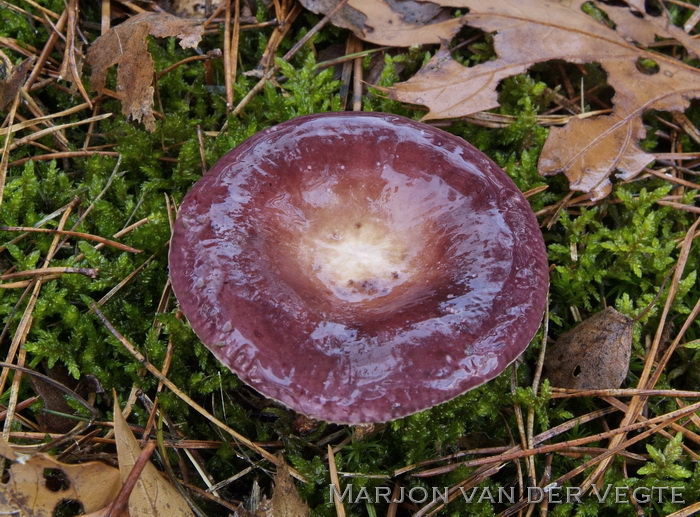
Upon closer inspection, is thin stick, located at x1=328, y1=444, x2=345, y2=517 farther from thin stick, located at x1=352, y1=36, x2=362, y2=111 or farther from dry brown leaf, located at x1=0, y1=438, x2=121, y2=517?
thin stick, located at x1=352, y1=36, x2=362, y2=111

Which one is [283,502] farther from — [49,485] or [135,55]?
[135,55]

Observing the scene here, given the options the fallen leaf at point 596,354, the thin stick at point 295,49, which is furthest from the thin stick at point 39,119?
the fallen leaf at point 596,354

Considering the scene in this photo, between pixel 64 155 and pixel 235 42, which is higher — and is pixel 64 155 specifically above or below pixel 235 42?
below

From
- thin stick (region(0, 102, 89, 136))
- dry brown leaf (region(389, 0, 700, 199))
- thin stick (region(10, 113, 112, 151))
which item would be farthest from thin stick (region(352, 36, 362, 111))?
thin stick (region(0, 102, 89, 136))

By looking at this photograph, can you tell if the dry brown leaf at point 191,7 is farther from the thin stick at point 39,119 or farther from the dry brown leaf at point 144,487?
the dry brown leaf at point 144,487

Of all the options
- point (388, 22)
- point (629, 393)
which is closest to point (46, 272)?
point (388, 22)
